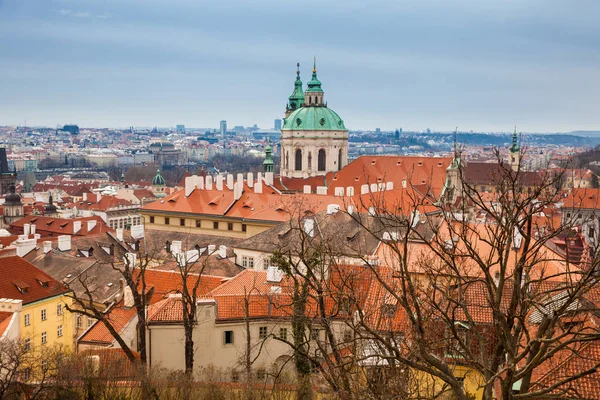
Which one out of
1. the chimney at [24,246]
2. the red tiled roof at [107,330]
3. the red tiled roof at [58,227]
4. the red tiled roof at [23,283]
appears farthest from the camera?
the red tiled roof at [58,227]

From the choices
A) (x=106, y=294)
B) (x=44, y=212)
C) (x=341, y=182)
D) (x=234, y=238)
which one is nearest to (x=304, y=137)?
(x=341, y=182)

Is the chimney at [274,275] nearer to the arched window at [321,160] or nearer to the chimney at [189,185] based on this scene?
the chimney at [189,185]

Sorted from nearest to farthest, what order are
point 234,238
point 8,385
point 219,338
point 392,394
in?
1. point 392,394
2. point 8,385
3. point 219,338
4. point 234,238

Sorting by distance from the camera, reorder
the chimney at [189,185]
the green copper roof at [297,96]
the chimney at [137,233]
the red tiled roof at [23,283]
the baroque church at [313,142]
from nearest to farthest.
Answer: the red tiled roof at [23,283], the chimney at [137,233], the chimney at [189,185], the baroque church at [313,142], the green copper roof at [297,96]

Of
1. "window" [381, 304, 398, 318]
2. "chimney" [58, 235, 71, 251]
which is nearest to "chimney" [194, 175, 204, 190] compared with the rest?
"chimney" [58, 235, 71, 251]

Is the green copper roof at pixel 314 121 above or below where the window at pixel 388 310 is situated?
above

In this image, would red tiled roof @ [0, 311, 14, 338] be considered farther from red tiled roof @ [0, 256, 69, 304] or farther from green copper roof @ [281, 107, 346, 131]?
green copper roof @ [281, 107, 346, 131]

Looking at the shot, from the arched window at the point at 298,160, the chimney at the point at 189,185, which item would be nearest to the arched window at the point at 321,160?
the arched window at the point at 298,160

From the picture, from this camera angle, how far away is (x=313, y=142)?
9094 cm

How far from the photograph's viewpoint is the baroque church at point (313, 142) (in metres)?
91.1

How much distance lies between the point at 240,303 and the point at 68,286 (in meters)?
11.5

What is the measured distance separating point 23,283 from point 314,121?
63.6m

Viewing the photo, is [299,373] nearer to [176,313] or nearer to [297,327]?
[297,327]

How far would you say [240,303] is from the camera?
83.1ft
